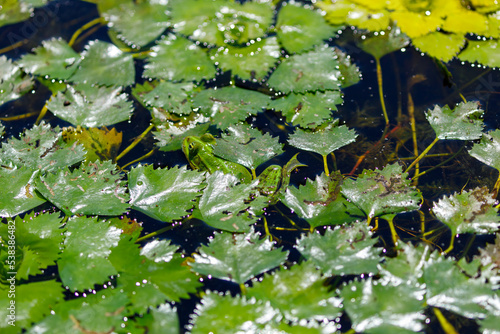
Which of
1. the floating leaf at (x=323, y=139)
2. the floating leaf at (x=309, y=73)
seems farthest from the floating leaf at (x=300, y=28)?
the floating leaf at (x=323, y=139)

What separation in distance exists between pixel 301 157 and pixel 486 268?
60 centimetres

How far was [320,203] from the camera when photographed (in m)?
1.26

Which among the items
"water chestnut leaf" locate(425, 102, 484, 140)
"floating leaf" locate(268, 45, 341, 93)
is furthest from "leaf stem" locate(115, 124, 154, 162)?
"water chestnut leaf" locate(425, 102, 484, 140)

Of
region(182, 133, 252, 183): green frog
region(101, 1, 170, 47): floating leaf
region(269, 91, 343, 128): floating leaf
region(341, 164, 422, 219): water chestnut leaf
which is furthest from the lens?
region(101, 1, 170, 47): floating leaf

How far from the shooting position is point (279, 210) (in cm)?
130

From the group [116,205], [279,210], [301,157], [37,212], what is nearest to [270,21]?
[301,157]

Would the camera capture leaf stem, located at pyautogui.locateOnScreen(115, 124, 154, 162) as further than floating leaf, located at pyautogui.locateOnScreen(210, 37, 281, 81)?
No

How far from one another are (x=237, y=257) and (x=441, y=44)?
1148mm

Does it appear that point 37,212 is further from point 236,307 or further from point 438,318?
point 438,318

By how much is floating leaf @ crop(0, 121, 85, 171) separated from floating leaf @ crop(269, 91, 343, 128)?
690 millimetres

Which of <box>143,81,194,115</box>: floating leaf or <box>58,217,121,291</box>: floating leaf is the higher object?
<box>143,81,194,115</box>: floating leaf

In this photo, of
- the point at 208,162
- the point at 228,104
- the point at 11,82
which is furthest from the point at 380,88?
the point at 11,82

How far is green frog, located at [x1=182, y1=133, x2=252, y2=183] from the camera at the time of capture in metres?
1.37

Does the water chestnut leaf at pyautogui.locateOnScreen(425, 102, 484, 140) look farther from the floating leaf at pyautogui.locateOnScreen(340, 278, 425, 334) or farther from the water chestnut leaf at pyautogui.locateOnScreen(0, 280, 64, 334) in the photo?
the water chestnut leaf at pyautogui.locateOnScreen(0, 280, 64, 334)
